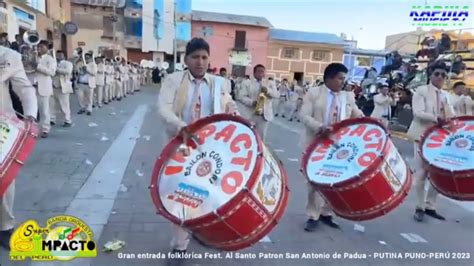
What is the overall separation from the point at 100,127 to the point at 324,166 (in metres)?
6.96

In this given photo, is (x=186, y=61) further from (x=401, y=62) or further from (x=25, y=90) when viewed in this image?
(x=401, y=62)

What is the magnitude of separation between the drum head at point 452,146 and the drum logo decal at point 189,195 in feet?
8.11

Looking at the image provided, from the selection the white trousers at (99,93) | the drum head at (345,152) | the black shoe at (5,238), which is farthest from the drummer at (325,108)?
the white trousers at (99,93)

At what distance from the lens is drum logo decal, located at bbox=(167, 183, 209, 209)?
245cm

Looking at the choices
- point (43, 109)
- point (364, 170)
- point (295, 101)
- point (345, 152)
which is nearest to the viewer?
point (364, 170)

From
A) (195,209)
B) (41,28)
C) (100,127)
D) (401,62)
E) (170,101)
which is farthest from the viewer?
(41,28)

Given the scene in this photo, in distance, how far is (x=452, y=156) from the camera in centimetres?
386

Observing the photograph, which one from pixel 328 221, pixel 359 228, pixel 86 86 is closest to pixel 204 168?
pixel 328 221

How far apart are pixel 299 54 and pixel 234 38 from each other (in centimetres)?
619

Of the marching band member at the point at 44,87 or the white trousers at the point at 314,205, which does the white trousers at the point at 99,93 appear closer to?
the marching band member at the point at 44,87

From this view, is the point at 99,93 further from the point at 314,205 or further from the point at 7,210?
the point at 314,205

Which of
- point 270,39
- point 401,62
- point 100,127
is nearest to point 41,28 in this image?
point 100,127

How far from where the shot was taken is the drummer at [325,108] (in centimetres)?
393

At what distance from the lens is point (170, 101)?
3.14 m
